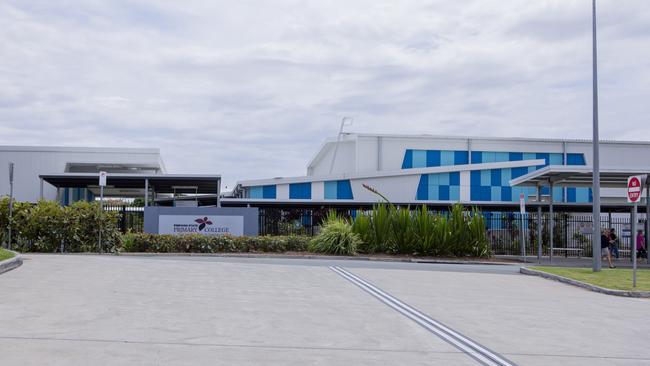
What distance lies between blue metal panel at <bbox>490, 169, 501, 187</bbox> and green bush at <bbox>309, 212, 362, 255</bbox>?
65.9ft

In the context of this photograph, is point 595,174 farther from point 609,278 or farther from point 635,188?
point 635,188

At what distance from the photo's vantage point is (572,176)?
1193 inches

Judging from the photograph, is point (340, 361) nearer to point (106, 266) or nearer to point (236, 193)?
point (106, 266)

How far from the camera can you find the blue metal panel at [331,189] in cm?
4347

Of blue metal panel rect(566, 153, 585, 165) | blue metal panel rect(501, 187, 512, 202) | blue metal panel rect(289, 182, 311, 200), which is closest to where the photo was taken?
blue metal panel rect(289, 182, 311, 200)

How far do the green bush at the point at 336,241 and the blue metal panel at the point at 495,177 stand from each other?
20.1 metres

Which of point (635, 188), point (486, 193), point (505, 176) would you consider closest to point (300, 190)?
point (486, 193)

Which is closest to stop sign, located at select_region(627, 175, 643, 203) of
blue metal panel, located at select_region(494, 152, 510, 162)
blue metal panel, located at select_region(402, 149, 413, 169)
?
blue metal panel, located at select_region(402, 149, 413, 169)

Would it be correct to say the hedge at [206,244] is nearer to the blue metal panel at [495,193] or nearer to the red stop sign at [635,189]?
the red stop sign at [635,189]

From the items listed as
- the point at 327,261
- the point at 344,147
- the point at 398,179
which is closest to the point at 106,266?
the point at 327,261

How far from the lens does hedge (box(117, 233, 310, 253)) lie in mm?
26672

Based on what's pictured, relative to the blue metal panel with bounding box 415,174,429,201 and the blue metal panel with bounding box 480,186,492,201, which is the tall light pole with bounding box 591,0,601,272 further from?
the blue metal panel with bounding box 480,186,492,201

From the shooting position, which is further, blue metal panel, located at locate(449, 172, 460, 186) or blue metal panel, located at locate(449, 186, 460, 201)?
blue metal panel, located at locate(449, 172, 460, 186)

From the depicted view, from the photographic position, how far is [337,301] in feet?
44.0
